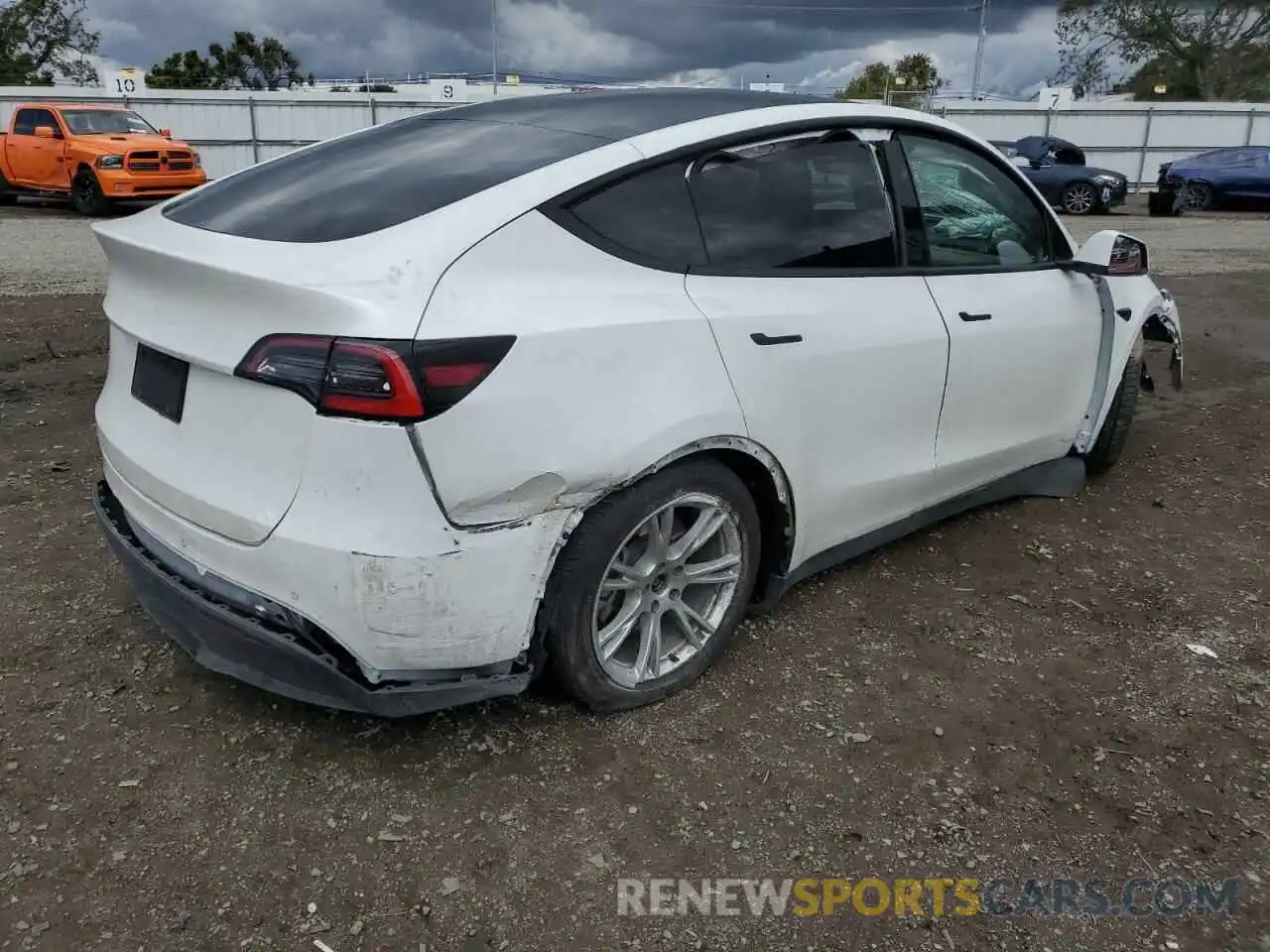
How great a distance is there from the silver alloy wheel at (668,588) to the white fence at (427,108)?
74.7 ft

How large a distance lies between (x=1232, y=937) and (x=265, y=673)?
2.28m

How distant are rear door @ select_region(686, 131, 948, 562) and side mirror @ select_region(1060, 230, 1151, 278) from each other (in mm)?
1053

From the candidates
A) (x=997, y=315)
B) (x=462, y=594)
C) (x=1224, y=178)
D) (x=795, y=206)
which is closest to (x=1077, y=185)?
(x=1224, y=178)

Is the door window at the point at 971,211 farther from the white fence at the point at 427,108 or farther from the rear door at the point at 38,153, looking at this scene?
the white fence at the point at 427,108

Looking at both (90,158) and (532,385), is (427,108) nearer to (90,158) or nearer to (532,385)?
(90,158)

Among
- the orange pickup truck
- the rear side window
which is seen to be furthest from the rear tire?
the orange pickup truck

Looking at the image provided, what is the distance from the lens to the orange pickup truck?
51.9 ft

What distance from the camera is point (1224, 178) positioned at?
2080cm

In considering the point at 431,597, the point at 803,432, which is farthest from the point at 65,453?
the point at 803,432

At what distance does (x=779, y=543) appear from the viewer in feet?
10.2

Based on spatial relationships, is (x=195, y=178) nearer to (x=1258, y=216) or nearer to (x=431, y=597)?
(x=431, y=597)

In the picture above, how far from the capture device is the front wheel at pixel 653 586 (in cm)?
255

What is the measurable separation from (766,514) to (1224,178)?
2218 centimetres

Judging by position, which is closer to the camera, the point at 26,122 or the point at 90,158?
the point at 90,158
